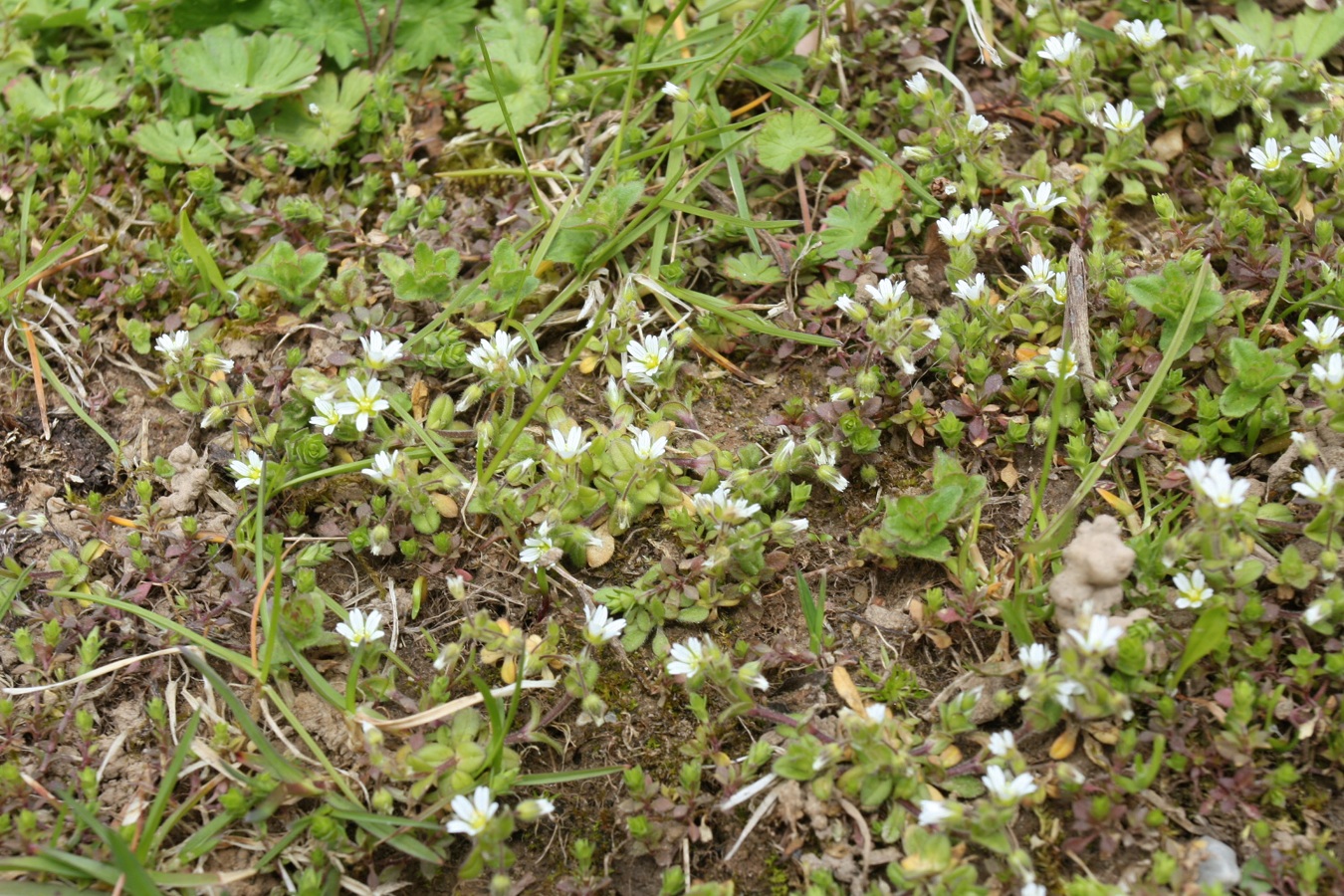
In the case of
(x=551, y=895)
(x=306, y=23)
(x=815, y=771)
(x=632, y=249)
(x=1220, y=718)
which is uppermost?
(x=306, y=23)

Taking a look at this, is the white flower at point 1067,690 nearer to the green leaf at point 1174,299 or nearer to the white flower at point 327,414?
the green leaf at point 1174,299

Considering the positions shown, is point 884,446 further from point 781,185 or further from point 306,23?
point 306,23

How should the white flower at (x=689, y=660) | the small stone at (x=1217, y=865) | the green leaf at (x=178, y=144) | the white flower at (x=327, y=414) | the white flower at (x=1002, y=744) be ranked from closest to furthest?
the small stone at (x=1217, y=865) → the white flower at (x=1002, y=744) → the white flower at (x=689, y=660) → the white flower at (x=327, y=414) → the green leaf at (x=178, y=144)

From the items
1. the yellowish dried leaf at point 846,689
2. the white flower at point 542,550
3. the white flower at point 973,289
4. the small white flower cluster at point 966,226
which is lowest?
the yellowish dried leaf at point 846,689

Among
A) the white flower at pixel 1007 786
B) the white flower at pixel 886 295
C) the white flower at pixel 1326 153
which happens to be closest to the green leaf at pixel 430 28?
the white flower at pixel 886 295

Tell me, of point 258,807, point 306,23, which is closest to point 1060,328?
point 258,807

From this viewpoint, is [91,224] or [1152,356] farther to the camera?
[91,224]
